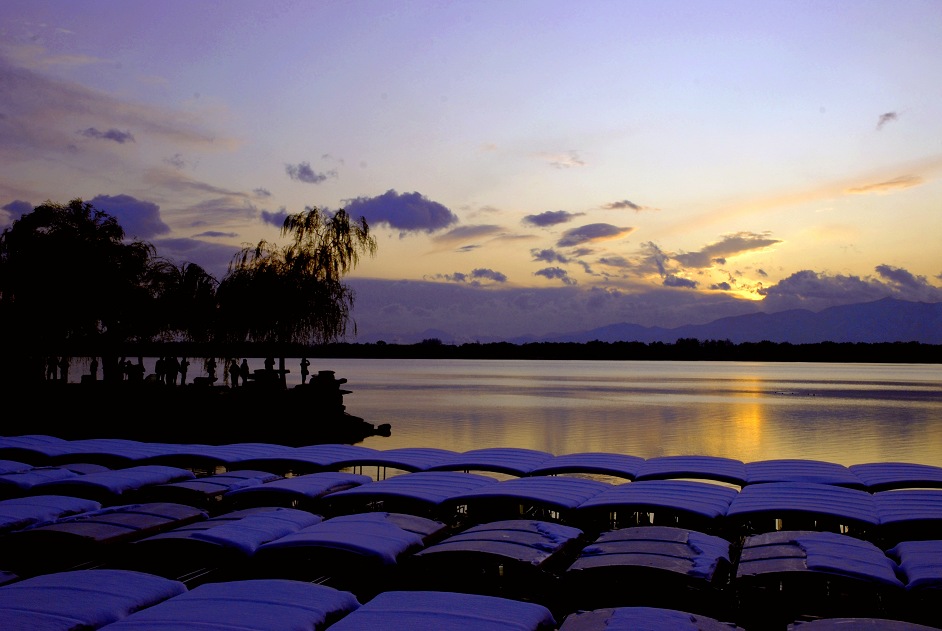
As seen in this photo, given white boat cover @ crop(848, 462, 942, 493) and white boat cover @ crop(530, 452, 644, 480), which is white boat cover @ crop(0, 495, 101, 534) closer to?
white boat cover @ crop(530, 452, 644, 480)

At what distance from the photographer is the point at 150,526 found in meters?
9.55

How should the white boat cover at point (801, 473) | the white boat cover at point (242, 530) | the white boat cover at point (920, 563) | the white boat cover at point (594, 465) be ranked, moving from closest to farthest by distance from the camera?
the white boat cover at point (920, 563) → the white boat cover at point (242, 530) → the white boat cover at point (801, 473) → the white boat cover at point (594, 465)

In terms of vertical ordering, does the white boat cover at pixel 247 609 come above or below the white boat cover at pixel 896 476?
above

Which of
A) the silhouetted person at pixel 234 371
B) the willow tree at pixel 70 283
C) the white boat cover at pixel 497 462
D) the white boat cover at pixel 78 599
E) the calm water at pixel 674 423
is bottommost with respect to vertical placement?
the calm water at pixel 674 423

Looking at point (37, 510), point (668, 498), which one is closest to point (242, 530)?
point (37, 510)

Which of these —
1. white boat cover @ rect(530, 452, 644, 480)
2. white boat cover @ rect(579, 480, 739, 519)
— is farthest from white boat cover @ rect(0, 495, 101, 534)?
white boat cover @ rect(530, 452, 644, 480)

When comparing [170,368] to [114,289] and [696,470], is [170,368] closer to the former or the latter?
[114,289]

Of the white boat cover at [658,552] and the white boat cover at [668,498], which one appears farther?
the white boat cover at [668,498]

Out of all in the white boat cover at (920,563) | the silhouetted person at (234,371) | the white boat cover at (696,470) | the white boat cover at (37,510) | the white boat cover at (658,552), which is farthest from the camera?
the silhouetted person at (234,371)

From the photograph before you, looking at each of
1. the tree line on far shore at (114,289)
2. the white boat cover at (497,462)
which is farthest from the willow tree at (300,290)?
the white boat cover at (497,462)

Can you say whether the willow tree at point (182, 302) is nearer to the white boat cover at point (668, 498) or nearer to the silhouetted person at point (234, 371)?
the silhouetted person at point (234, 371)

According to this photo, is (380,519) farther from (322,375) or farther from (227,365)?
(227,365)

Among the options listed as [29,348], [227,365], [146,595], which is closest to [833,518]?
[146,595]

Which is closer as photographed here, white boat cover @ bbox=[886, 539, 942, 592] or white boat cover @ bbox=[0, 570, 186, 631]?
white boat cover @ bbox=[0, 570, 186, 631]
